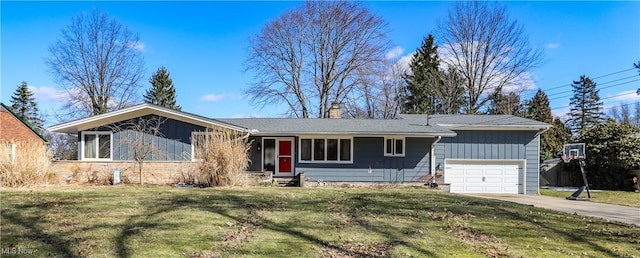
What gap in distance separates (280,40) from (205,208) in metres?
24.4

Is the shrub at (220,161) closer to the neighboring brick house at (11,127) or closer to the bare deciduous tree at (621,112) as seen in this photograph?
the neighboring brick house at (11,127)

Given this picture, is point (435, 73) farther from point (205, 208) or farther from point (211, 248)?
point (211, 248)

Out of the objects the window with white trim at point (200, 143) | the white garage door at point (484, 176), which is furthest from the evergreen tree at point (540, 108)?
the window with white trim at point (200, 143)

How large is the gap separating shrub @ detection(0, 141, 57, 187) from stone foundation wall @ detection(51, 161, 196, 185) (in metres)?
2.31

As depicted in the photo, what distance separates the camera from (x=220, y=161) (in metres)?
12.5

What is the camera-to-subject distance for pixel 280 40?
1203 inches

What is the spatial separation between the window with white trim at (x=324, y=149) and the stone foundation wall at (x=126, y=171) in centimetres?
489

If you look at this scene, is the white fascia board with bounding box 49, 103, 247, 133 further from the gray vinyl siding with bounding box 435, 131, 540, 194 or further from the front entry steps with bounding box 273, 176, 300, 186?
the gray vinyl siding with bounding box 435, 131, 540, 194

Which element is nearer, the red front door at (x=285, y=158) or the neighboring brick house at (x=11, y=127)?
the red front door at (x=285, y=158)

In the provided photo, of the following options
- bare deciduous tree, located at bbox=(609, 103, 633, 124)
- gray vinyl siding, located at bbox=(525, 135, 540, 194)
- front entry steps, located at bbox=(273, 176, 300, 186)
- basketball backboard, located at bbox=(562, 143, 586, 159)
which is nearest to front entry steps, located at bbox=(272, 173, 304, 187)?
front entry steps, located at bbox=(273, 176, 300, 186)

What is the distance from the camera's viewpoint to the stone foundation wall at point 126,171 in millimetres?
13914

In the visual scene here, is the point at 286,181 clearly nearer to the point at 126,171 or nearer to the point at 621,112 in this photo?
→ the point at 126,171

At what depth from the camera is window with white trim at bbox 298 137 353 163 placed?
16703 mm

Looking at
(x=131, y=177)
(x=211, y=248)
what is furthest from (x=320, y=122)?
(x=211, y=248)
